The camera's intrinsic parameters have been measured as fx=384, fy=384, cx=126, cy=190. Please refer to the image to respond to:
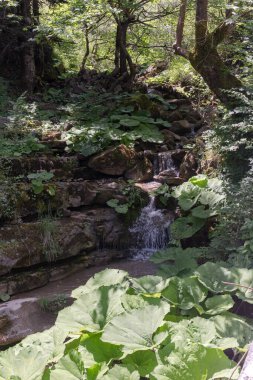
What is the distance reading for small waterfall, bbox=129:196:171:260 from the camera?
7434 millimetres

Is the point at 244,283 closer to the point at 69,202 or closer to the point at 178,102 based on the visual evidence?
the point at 69,202

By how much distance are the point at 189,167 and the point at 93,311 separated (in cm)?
604

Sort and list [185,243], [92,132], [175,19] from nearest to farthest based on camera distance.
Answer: [185,243]
[92,132]
[175,19]

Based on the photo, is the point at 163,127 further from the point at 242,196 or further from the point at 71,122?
the point at 242,196

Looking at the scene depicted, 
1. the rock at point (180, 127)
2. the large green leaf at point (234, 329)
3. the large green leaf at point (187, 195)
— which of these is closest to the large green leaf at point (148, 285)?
the large green leaf at point (234, 329)

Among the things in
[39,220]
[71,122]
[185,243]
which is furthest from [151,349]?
[71,122]

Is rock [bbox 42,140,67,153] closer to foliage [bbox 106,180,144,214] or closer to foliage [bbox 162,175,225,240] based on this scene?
foliage [bbox 106,180,144,214]

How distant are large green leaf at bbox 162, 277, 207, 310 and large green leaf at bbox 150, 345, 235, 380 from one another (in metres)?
0.81

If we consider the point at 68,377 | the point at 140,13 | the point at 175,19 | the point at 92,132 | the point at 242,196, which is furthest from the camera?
the point at 175,19

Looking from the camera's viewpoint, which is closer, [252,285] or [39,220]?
[252,285]

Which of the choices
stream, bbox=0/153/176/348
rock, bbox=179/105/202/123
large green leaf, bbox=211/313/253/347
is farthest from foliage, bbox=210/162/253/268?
rock, bbox=179/105/202/123

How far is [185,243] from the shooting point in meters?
6.62

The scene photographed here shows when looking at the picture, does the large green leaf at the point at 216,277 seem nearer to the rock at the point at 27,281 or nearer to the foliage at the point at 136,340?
the foliage at the point at 136,340

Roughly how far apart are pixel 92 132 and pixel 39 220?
109 inches
